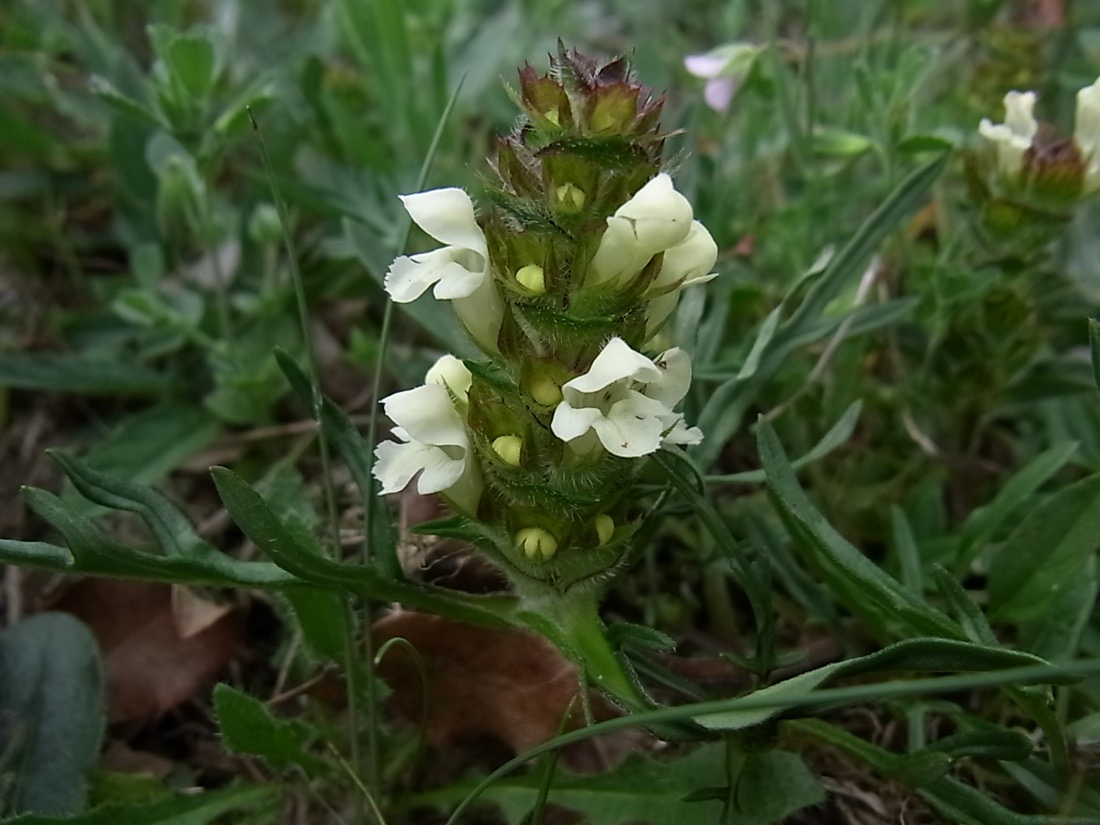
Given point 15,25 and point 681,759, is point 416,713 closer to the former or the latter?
point 681,759

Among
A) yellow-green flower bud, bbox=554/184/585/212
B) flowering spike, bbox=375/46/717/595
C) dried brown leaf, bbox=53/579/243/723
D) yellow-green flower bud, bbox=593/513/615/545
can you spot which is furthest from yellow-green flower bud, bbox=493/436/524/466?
dried brown leaf, bbox=53/579/243/723

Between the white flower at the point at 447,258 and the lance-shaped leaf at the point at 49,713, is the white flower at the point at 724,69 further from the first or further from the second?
the lance-shaped leaf at the point at 49,713

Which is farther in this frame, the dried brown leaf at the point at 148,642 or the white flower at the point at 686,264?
the dried brown leaf at the point at 148,642

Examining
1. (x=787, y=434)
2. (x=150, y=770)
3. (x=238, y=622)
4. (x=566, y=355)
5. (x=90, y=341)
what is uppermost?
(x=566, y=355)

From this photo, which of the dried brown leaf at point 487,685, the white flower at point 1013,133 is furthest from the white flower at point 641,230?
the white flower at point 1013,133

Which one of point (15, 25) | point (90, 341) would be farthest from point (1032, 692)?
point (15, 25)

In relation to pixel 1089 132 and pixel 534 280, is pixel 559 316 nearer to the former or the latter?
pixel 534 280
